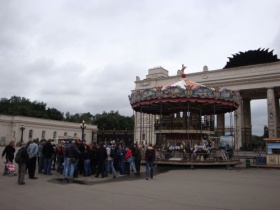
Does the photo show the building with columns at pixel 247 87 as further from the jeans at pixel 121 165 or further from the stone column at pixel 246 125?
the jeans at pixel 121 165

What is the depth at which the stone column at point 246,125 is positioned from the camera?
134 feet

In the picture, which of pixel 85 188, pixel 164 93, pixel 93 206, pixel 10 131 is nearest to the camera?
pixel 93 206

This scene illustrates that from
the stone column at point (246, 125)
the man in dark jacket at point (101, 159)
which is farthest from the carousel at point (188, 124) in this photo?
the stone column at point (246, 125)

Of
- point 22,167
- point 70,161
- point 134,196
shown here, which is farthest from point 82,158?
point 134,196

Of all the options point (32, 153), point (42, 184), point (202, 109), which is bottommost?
point (42, 184)

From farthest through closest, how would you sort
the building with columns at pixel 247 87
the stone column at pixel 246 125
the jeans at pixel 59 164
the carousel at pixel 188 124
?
the stone column at pixel 246 125 → the building with columns at pixel 247 87 → the carousel at pixel 188 124 → the jeans at pixel 59 164

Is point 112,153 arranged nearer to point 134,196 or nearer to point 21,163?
point 21,163

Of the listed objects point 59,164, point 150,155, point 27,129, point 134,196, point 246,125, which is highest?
point 246,125

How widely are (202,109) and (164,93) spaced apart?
5918 mm

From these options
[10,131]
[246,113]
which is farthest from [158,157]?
[10,131]

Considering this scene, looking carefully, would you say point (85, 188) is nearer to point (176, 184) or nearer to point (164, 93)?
point (176, 184)

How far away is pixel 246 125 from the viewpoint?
45000 millimetres

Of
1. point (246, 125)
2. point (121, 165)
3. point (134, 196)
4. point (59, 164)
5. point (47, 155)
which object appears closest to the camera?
point (134, 196)

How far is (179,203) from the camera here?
6973 mm
